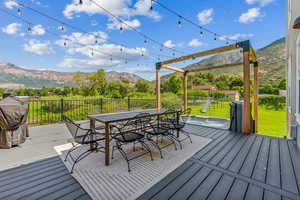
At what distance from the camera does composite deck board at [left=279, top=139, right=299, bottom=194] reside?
164 centimetres

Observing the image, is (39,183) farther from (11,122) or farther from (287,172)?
(287,172)

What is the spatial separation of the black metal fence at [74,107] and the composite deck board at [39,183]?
2142 millimetres

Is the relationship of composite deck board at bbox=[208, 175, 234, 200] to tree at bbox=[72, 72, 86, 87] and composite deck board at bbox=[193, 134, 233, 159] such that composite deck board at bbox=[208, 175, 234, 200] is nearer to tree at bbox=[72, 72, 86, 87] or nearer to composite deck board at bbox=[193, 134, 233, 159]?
composite deck board at bbox=[193, 134, 233, 159]

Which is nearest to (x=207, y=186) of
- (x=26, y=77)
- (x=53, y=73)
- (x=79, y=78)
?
(x=79, y=78)

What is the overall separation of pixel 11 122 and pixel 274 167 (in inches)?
187

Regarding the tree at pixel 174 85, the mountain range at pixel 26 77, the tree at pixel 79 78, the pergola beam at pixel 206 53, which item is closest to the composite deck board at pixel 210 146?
the pergola beam at pixel 206 53

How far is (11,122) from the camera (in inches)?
106

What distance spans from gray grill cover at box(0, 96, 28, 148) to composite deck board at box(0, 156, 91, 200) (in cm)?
109

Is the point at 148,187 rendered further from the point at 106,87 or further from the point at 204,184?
the point at 106,87

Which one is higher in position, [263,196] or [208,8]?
[208,8]

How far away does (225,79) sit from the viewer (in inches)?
987

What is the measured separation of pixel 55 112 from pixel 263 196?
641cm

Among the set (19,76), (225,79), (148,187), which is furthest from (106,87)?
(225,79)

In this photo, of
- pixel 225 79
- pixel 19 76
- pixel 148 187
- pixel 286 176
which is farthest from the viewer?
pixel 225 79
